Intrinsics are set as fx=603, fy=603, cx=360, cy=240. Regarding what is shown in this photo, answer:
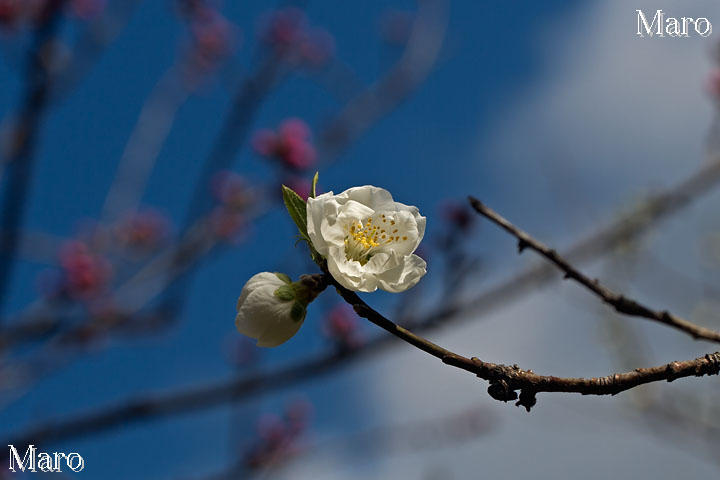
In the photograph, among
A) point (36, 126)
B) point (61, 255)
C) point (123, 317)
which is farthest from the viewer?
point (61, 255)

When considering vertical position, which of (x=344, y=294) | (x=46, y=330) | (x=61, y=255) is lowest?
(x=344, y=294)

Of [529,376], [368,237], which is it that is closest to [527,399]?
[529,376]

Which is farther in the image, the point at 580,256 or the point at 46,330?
the point at 46,330

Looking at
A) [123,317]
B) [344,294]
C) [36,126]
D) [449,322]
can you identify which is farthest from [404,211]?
[123,317]

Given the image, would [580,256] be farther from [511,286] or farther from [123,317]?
[123,317]

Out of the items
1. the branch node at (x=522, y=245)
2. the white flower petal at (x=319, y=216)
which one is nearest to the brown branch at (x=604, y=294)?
the branch node at (x=522, y=245)

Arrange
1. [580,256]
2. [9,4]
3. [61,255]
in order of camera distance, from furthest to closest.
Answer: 1. [61,255]
2. [9,4]
3. [580,256]
